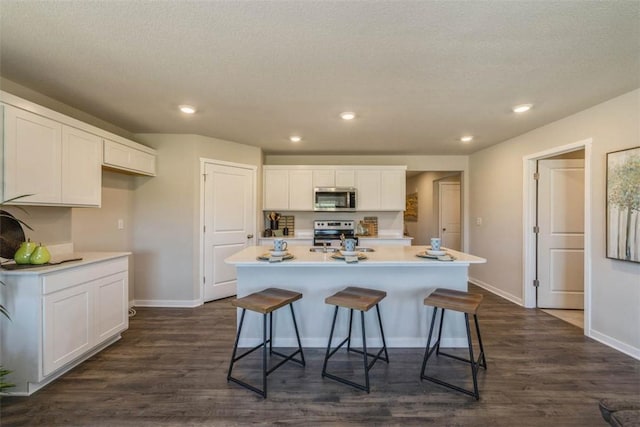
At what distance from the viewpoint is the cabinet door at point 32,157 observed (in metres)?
1.91

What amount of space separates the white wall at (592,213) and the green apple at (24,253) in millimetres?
4984

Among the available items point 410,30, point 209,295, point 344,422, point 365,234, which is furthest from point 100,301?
point 365,234

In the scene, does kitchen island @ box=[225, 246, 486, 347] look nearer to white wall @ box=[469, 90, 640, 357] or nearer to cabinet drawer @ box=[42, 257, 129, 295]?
cabinet drawer @ box=[42, 257, 129, 295]

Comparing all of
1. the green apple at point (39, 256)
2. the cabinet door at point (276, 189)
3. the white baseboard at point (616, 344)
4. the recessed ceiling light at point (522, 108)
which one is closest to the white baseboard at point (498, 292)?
the white baseboard at point (616, 344)

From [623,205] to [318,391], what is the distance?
3093 millimetres

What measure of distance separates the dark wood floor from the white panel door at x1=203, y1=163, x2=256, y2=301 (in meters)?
1.28


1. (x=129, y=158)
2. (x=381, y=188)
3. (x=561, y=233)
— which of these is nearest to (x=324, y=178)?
(x=381, y=188)

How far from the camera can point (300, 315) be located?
2.54 metres

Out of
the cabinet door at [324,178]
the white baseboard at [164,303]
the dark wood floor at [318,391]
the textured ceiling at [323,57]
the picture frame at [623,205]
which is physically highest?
the textured ceiling at [323,57]

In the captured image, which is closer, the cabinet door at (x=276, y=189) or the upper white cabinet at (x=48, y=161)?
the upper white cabinet at (x=48, y=161)

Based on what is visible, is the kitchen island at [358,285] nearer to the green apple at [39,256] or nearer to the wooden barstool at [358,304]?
the wooden barstool at [358,304]

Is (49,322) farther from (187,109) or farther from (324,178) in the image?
(324,178)

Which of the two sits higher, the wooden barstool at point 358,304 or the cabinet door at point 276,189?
the cabinet door at point 276,189

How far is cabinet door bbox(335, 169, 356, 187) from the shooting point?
461cm
